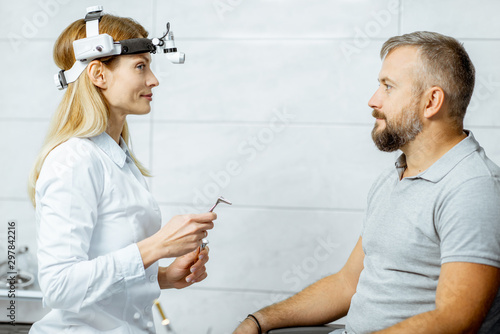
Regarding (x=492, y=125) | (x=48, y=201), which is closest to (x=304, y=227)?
(x=492, y=125)

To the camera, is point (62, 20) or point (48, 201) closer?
point (48, 201)

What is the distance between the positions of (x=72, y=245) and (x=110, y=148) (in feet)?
1.02

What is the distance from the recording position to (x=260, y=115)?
8.48 feet

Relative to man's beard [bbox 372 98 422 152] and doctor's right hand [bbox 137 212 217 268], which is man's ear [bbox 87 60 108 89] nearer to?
doctor's right hand [bbox 137 212 217 268]

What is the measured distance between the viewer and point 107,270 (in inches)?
49.1

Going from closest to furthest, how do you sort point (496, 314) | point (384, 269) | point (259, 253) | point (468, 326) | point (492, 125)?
point (468, 326) < point (496, 314) < point (384, 269) < point (492, 125) < point (259, 253)

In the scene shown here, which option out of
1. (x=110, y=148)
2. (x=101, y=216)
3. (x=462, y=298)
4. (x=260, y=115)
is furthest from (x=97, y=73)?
(x=260, y=115)

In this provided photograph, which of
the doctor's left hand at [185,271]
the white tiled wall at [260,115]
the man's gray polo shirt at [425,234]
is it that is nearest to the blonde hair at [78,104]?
the doctor's left hand at [185,271]

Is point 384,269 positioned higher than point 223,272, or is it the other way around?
point 384,269

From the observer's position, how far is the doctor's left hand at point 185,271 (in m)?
1.53

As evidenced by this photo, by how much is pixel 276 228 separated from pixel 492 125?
1.11 metres

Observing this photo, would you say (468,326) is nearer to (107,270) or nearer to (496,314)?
(496,314)

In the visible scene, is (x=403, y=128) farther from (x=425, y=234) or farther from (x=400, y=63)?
(x=425, y=234)

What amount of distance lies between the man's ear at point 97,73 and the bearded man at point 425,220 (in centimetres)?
76
